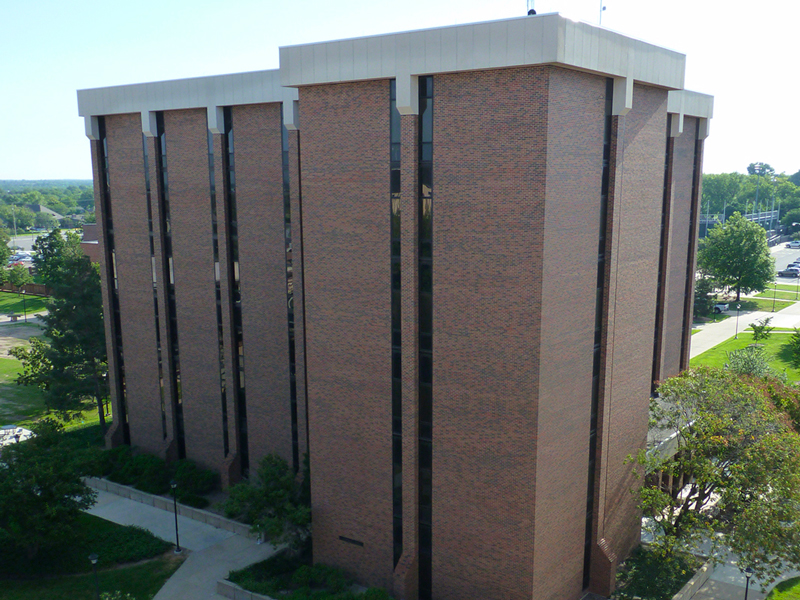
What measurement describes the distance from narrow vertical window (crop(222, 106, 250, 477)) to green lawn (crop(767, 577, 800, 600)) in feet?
86.6

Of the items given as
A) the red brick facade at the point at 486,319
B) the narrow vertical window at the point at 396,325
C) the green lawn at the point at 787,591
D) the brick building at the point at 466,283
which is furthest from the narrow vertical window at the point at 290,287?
the green lawn at the point at 787,591

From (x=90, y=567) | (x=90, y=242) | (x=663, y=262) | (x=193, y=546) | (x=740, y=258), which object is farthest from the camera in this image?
(x=90, y=242)

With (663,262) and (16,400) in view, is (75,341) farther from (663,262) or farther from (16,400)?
(663,262)

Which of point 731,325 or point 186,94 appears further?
point 731,325

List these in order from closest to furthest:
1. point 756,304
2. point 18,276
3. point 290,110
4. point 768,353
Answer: point 290,110 → point 768,353 → point 756,304 → point 18,276

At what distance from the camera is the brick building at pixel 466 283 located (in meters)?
22.9

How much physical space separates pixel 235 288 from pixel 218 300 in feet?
4.06

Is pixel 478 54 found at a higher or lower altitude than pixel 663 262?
higher

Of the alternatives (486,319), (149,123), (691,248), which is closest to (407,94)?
(486,319)

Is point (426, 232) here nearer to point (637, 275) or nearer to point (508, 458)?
point (508, 458)

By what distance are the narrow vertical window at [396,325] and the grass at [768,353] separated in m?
41.8

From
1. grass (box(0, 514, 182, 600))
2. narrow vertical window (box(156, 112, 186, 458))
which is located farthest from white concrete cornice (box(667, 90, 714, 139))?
grass (box(0, 514, 182, 600))

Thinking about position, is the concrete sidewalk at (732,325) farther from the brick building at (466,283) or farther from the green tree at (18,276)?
the green tree at (18,276)

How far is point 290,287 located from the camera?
3453 cm
